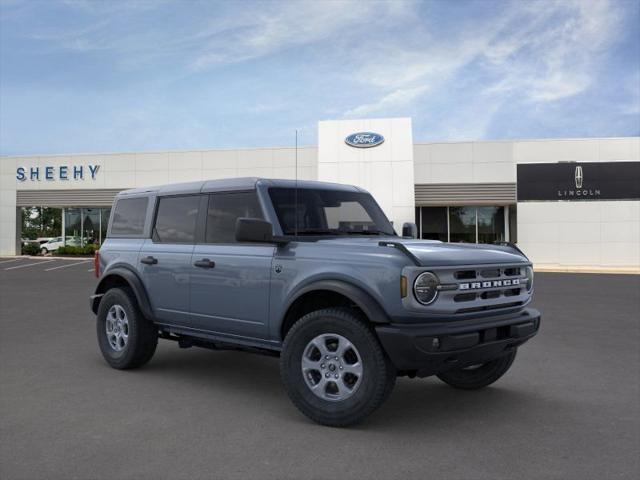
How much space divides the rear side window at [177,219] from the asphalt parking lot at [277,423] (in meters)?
1.46

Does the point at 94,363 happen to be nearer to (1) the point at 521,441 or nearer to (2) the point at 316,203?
(2) the point at 316,203

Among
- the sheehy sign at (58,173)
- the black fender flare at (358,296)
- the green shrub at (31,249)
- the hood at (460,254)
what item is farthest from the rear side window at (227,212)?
the green shrub at (31,249)

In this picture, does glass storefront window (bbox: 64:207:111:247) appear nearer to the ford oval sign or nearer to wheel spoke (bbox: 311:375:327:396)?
the ford oval sign

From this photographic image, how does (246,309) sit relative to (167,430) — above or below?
above

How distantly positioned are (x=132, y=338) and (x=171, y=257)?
40.8 inches

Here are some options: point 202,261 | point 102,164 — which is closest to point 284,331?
point 202,261

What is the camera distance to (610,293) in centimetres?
1526

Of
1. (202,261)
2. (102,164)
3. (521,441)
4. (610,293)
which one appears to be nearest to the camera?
(521,441)

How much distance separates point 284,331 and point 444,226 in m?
26.6

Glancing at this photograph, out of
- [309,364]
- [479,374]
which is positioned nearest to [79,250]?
[479,374]

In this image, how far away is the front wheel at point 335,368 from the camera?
4.20 metres

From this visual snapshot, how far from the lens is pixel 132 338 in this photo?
616 centimetres

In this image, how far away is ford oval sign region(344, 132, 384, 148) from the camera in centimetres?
2812

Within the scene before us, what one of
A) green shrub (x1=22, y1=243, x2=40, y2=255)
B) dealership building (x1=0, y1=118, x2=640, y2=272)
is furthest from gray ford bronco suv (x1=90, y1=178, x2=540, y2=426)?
green shrub (x1=22, y1=243, x2=40, y2=255)
